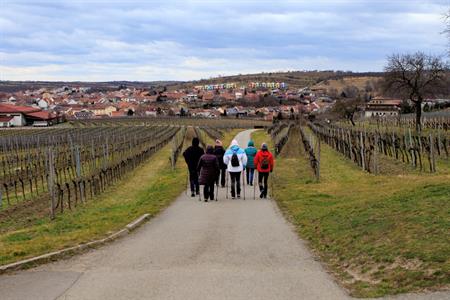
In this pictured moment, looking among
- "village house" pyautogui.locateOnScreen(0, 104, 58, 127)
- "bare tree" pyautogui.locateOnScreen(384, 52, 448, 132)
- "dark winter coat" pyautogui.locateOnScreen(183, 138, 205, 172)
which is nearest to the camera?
"dark winter coat" pyautogui.locateOnScreen(183, 138, 205, 172)

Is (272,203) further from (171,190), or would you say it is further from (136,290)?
(136,290)

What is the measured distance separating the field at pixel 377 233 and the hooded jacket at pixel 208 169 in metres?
2.12

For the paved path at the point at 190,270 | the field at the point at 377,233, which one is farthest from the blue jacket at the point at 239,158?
the paved path at the point at 190,270

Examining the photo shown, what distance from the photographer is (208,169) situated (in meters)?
18.0

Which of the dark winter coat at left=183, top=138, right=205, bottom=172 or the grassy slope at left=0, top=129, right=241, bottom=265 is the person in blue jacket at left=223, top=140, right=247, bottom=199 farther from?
the grassy slope at left=0, top=129, right=241, bottom=265

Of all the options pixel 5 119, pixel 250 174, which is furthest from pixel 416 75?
pixel 5 119

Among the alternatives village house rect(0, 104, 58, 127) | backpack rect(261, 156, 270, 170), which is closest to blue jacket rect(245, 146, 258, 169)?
backpack rect(261, 156, 270, 170)

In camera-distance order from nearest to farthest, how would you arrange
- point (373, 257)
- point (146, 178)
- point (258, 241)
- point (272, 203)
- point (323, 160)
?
point (373, 257) < point (258, 241) < point (272, 203) < point (146, 178) < point (323, 160)

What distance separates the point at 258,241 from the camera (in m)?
11.6

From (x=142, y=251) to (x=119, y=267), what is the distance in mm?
1228

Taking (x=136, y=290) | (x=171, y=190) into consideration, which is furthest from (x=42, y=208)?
(x=136, y=290)

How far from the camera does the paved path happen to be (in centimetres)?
795

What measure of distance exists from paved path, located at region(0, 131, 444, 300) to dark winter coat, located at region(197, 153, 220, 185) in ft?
14.3

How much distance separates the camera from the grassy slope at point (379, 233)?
8.07 m
